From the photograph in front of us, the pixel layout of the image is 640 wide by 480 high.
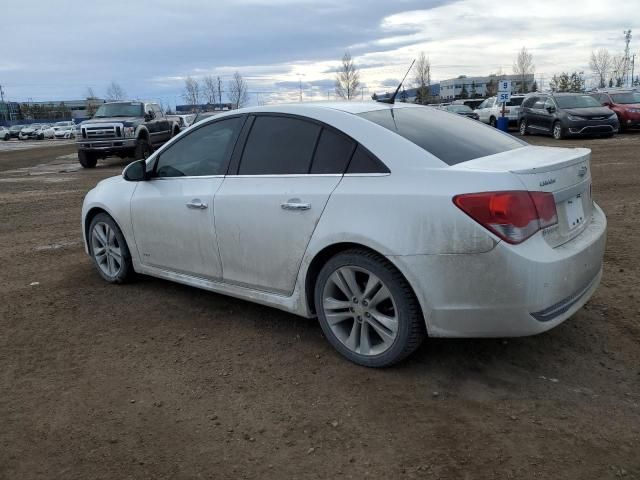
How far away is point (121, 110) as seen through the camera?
1969 cm

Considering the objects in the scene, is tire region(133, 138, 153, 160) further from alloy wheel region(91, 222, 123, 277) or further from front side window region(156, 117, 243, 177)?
front side window region(156, 117, 243, 177)

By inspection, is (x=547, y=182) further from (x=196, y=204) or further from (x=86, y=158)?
(x=86, y=158)

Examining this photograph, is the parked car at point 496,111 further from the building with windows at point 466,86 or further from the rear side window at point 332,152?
the building with windows at point 466,86

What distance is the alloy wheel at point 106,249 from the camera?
538cm

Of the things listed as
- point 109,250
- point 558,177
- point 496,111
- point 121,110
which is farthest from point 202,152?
point 496,111

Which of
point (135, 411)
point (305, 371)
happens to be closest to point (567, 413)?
point (305, 371)

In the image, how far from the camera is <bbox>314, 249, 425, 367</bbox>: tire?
10.9ft

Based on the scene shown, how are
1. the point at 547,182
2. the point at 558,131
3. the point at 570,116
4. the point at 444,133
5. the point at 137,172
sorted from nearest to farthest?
the point at 547,182, the point at 444,133, the point at 137,172, the point at 570,116, the point at 558,131

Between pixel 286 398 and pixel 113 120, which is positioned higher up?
pixel 113 120

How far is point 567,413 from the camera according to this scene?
302 cm

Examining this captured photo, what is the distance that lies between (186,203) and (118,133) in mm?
15203

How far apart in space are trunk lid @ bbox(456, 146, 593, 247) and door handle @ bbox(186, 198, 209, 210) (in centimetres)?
194

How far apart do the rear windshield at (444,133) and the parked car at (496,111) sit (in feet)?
78.6

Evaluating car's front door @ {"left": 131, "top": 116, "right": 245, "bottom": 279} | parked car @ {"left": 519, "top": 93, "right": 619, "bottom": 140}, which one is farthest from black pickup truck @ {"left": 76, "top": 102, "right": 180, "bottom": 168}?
car's front door @ {"left": 131, "top": 116, "right": 245, "bottom": 279}
